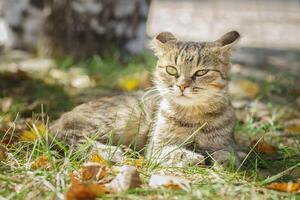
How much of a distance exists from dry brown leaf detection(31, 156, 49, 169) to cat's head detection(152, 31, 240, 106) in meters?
0.98

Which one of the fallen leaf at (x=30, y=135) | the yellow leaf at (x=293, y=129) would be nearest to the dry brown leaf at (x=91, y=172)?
the fallen leaf at (x=30, y=135)

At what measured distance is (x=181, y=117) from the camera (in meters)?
4.15

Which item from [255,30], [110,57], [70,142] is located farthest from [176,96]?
[255,30]

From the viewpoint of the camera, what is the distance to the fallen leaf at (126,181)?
3131 millimetres

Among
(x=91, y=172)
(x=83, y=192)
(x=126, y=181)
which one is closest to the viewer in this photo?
(x=83, y=192)

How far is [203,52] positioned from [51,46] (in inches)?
127

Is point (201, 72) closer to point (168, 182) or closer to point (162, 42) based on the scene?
point (162, 42)

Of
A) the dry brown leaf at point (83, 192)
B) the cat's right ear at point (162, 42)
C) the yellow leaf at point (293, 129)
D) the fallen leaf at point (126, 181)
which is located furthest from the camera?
the yellow leaf at point (293, 129)

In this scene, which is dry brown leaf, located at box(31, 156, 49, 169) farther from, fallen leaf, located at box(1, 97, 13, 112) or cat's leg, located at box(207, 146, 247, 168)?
fallen leaf, located at box(1, 97, 13, 112)

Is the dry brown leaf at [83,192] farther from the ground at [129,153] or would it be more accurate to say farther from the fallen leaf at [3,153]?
the fallen leaf at [3,153]

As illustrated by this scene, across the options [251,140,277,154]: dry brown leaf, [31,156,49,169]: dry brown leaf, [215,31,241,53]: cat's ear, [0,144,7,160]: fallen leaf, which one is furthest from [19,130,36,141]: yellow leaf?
[251,140,277,154]: dry brown leaf

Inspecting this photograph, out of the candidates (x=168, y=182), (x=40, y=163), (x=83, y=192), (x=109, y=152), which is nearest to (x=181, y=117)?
(x=109, y=152)

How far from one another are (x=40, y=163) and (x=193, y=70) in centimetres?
121

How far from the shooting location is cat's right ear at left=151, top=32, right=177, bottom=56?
424 cm
